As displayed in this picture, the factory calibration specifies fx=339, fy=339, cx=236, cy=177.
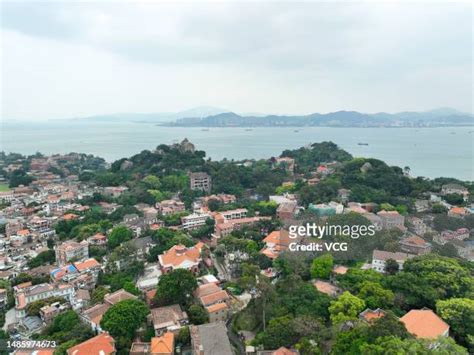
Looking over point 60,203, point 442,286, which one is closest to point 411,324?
point 442,286

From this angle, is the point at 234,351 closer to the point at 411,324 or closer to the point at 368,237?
the point at 411,324

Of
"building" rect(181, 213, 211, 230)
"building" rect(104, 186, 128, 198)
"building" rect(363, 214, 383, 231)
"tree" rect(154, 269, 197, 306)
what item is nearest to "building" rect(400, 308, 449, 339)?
"tree" rect(154, 269, 197, 306)

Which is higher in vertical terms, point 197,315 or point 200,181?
point 200,181

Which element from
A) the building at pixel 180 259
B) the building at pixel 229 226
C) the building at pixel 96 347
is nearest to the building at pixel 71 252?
the building at pixel 180 259

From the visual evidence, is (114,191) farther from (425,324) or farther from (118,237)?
(425,324)

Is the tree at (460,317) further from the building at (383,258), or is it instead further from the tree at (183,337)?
the tree at (183,337)

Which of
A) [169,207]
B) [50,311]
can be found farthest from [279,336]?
[169,207]

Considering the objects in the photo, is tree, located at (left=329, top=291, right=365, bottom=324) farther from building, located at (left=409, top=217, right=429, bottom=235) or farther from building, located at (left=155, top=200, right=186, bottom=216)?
building, located at (left=155, top=200, right=186, bottom=216)
